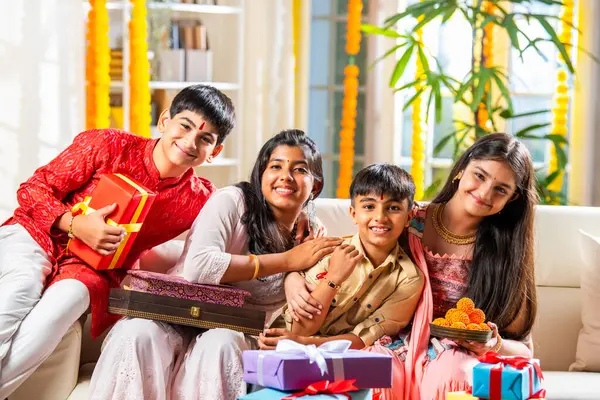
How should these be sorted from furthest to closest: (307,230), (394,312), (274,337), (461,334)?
(307,230)
(394,312)
(274,337)
(461,334)

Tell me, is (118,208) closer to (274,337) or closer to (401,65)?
(274,337)

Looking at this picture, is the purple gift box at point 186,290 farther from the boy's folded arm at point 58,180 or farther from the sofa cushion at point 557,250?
the sofa cushion at point 557,250

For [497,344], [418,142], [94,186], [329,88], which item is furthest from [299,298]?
[329,88]

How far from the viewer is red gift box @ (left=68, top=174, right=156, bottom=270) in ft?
7.96

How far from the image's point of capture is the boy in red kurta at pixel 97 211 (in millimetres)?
2426

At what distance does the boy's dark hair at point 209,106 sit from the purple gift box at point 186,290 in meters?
0.53

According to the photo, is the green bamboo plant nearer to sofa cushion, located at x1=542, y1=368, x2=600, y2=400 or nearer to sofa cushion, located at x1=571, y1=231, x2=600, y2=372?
sofa cushion, located at x1=571, y1=231, x2=600, y2=372

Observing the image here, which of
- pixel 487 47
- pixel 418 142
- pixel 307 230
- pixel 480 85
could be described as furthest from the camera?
pixel 418 142

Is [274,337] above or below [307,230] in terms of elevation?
below

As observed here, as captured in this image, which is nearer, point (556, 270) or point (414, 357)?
point (414, 357)

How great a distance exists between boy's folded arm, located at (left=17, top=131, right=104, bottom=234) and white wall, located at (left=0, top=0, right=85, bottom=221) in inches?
68.4

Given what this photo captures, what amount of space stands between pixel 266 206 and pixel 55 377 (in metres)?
0.74

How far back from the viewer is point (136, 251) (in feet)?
8.82

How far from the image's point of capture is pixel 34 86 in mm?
4410
